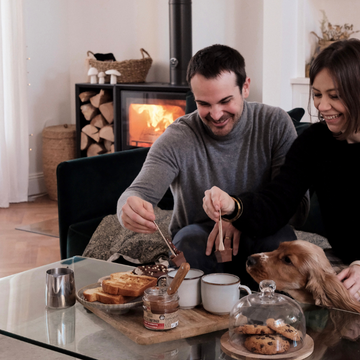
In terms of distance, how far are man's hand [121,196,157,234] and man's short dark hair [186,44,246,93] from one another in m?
0.49

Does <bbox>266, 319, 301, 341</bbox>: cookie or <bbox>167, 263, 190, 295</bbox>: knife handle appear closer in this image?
<bbox>266, 319, 301, 341</bbox>: cookie

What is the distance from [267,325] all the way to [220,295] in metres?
0.18

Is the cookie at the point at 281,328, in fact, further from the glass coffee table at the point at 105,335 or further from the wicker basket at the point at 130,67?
the wicker basket at the point at 130,67

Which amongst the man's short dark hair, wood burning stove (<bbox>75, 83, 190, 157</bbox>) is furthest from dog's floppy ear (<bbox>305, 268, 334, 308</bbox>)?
wood burning stove (<bbox>75, 83, 190, 157</bbox>)

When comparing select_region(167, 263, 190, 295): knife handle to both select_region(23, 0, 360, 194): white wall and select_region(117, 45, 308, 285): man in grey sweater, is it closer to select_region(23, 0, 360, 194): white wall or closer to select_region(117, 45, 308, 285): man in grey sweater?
select_region(117, 45, 308, 285): man in grey sweater

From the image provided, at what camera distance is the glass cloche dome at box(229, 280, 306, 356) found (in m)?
1.01

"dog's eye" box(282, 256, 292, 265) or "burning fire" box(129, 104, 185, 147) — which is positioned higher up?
"burning fire" box(129, 104, 185, 147)

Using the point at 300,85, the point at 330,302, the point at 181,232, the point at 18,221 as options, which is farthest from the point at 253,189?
the point at 18,221

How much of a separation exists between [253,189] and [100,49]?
331cm

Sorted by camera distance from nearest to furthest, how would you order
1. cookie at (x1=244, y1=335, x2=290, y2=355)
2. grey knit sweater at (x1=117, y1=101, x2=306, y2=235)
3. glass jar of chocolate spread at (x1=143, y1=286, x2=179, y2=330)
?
cookie at (x1=244, y1=335, x2=290, y2=355) < glass jar of chocolate spread at (x1=143, y1=286, x2=179, y2=330) < grey knit sweater at (x1=117, y1=101, x2=306, y2=235)

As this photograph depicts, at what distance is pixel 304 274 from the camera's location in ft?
4.12

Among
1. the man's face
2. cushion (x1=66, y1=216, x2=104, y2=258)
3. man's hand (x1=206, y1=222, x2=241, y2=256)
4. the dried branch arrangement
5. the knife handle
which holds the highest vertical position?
the dried branch arrangement

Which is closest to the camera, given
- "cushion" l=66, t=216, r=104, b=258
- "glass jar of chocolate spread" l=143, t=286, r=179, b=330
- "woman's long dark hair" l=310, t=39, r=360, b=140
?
"glass jar of chocolate spread" l=143, t=286, r=179, b=330

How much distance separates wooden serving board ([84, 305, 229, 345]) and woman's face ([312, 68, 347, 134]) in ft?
2.09
